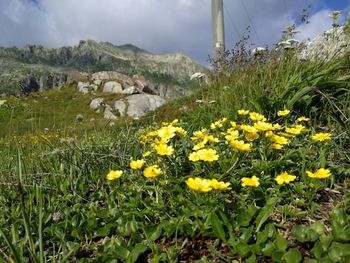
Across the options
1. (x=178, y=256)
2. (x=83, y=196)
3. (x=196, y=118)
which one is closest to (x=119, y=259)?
(x=178, y=256)

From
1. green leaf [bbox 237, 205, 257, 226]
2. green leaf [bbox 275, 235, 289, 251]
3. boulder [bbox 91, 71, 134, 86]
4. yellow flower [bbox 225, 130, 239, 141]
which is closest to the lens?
green leaf [bbox 275, 235, 289, 251]

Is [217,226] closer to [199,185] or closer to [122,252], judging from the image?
[199,185]

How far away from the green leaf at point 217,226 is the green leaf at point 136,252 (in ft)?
1.07

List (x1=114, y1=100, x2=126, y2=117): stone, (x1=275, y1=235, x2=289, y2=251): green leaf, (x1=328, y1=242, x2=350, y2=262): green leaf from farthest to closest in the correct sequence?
(x1=114, y1=100, x2=126, y2=117): stone < (x1=275, y1=235, x2=289, y2=251): green leaf < (x1=328, y1=242, x2=350, y2=262): green leaf

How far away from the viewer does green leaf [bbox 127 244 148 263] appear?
1.79 m

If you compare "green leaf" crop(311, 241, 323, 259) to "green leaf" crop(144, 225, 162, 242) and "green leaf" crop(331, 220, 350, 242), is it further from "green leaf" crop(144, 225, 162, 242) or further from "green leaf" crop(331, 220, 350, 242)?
"green leaf" crop(144, 225, 162, 242)

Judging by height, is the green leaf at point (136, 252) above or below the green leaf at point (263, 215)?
below

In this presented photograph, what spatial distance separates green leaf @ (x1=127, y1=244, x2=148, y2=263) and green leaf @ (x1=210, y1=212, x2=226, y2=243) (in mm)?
327

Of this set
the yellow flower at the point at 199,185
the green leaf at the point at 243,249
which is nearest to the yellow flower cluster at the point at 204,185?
the yellow flower at the point at 199,185

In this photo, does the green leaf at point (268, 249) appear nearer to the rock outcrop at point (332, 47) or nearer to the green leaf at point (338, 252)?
the green leaf at point (338, 252)

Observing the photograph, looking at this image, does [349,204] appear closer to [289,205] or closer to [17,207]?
[289,205]

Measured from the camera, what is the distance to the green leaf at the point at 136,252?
1792mm

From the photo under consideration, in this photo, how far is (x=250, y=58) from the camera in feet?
16.4

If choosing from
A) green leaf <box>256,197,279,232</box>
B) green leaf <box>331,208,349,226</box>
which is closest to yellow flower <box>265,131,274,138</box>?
green leaf <box>256,197,279,232</box>
